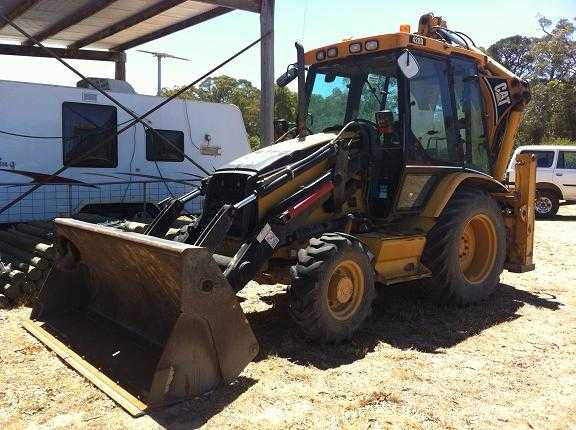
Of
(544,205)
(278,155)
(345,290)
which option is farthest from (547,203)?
(345,290)

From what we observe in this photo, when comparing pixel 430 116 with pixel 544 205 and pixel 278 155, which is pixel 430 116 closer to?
pixel 278 155

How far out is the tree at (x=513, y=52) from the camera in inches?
1827

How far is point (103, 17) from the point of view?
1183 centimetres

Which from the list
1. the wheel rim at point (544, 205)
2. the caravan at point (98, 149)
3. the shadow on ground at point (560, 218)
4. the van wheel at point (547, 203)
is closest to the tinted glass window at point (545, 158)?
the van wheel at point (547, 203)

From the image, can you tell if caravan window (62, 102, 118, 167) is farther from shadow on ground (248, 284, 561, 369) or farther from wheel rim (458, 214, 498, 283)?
wheel rim (458, 214, 498, 283)

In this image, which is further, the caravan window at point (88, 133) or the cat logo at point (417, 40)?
the caravan window at point (88, 133)

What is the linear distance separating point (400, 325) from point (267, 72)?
5201 mm

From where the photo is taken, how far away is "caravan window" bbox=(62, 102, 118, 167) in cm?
903

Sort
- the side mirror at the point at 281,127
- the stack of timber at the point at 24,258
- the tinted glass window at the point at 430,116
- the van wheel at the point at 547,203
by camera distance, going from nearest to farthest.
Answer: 1. the tinted glass window at the point at 430,116
2. the stack of timber at the point at 24,258
3. the side mirror at the point at 281,127
4. the van wheel at the point at 547,203

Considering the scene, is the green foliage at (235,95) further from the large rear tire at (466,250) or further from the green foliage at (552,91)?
the large rear tire at (466,250)

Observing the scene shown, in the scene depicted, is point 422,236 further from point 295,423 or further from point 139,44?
point 139,44

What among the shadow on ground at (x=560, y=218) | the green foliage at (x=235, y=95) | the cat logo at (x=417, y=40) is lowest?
the shadow on ground at (x=560, y=218)

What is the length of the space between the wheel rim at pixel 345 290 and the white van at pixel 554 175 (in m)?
11.3

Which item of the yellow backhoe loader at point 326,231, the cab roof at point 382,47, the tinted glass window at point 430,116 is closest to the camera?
the yellow backhoe loader at point 326,231
